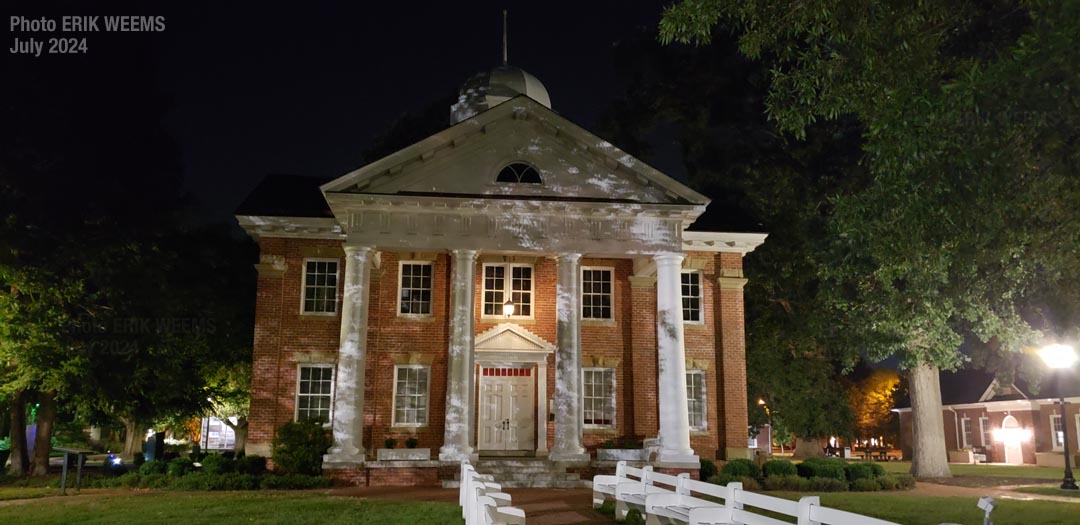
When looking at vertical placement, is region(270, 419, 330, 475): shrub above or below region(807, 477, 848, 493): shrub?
above

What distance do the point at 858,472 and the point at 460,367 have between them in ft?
37.5

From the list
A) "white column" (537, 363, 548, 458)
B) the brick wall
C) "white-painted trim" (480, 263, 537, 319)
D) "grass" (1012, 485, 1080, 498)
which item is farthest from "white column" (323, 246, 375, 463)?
"grass" (1012, 485, 1080, 498)

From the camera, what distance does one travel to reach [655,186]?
70.7ft

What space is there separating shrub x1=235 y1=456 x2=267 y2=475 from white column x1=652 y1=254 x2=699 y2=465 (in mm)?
10577

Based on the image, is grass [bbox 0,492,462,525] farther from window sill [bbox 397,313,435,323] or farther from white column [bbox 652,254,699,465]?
window sill [bbox 397,313,435,323]

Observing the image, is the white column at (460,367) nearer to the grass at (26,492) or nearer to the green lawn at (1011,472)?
the grass at (26,492)

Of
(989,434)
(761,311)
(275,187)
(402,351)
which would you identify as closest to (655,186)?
(402,351)

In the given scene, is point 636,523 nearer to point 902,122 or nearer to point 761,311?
point 902,122

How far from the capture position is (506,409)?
934 inches

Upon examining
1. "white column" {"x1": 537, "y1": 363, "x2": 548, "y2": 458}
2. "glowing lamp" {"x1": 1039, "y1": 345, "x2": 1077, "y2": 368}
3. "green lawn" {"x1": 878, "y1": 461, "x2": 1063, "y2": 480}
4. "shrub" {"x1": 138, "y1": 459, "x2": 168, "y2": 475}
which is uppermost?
"glowing lamp" {"x1": 1039, "y1": 345, "x2": 1077, "y2": 368}

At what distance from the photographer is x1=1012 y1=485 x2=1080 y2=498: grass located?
21.2m

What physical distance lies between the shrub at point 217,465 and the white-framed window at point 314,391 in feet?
9.31

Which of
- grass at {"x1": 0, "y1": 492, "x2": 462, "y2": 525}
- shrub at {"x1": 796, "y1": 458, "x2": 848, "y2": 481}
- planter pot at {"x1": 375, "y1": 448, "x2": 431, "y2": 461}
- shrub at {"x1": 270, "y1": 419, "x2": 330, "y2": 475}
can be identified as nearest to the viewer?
grass at {"x1": 0, "y1": 492, "x2": 462, "y2": 525}

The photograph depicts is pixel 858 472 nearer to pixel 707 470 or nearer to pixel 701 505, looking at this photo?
pixel 707 470
